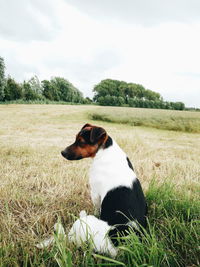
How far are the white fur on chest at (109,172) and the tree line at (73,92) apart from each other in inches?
835

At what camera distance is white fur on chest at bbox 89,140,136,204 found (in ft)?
5.93

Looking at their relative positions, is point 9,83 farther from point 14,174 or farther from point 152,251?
point 152,251

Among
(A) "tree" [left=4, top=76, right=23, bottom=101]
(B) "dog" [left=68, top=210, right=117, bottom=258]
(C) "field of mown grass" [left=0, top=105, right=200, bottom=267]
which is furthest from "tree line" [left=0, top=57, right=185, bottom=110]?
(B) "dog" [left=68, top=210, right=117, bottom=258]

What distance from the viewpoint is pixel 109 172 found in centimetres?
187

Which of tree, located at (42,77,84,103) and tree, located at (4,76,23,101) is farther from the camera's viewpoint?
tree, located at (42,77,84,103)

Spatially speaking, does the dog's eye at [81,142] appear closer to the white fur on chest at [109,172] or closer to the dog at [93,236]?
the white fur on chest at [109,172]

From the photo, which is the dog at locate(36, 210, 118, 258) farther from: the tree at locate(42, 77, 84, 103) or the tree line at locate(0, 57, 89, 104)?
the tree at locate(42, 77, 84, 103)

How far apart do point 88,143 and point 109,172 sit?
1.43 feet

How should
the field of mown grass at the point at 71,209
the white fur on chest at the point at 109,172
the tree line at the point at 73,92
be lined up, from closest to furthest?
the field of mown grass at the point at 71,209 < the white fur on chest at the point at 109,172 < the tree line at the point at 73,92

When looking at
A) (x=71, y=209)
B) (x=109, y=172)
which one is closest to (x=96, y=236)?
(x=109, y=172)

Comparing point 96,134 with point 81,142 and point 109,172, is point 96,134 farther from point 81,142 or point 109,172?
point 109,172

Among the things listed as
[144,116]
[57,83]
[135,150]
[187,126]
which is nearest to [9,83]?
[57,83]

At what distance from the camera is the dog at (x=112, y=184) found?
161 cm

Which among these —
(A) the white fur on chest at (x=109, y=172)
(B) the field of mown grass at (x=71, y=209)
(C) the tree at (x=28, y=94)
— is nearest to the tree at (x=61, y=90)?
(C) the tree at (x=28, y=94)
